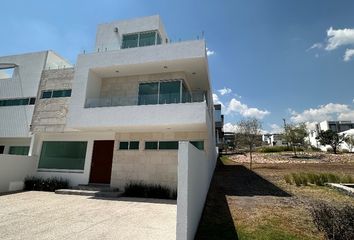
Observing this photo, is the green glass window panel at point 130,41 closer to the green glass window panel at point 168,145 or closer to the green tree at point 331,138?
the green glass window panel at point 168,145

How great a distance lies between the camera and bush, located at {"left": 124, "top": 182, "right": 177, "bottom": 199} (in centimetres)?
1009

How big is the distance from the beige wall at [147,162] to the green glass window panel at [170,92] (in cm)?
207

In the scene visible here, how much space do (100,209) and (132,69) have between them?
7.05m

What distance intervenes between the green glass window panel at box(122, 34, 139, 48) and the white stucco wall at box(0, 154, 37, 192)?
28.9 ft

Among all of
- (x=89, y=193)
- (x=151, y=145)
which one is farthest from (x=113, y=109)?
(x=89, y=193)

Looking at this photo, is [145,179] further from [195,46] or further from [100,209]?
[195,46]

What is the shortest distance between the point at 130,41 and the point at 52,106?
240 inches

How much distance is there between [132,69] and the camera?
37.7ft

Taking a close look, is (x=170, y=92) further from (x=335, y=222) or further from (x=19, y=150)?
(x=19, y=150)

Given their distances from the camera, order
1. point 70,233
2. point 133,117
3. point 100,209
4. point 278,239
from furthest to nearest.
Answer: point 133,117, point 100,209, point 70,233, point 278,239

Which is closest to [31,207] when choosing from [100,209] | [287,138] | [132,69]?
[100,209]

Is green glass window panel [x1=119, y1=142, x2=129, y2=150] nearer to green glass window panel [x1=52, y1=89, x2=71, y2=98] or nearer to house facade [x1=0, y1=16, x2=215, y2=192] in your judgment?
house facade [x1=0, y1=16, x2=215, y2=192]

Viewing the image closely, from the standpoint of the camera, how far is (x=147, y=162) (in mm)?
11305

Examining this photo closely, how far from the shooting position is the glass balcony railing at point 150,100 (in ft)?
32.0
